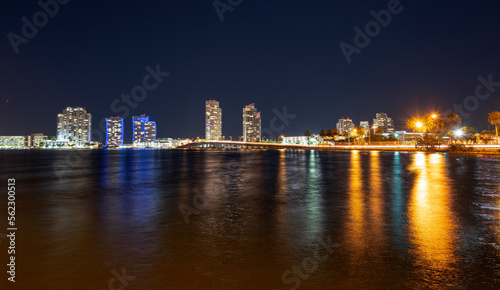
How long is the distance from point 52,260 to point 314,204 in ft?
30.8

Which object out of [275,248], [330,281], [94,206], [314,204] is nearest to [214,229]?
[275,248]

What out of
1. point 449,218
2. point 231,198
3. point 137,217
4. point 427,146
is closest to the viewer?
point 449,218

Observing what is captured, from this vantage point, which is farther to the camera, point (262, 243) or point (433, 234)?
point (433, 234)

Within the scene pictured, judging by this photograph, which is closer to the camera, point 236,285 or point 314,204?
point 236,285

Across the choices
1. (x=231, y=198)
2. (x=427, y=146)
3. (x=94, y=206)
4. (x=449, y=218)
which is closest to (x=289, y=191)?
(x=231, y=198)

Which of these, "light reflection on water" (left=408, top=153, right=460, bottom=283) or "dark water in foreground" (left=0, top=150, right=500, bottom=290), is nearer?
"dark water in foreground" (left=0, top=150, right=500, bottom=290)

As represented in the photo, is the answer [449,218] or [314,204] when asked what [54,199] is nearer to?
[314,204]

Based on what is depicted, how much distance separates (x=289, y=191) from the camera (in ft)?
55.2

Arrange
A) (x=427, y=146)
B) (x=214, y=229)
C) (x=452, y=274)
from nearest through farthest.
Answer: (x=452, y=274) → (x=214, y=229) → (x=427, y=146)

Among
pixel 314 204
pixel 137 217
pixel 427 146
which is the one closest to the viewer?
pixel 137 217

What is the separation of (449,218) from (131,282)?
9713 mm

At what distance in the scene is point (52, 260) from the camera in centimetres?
662

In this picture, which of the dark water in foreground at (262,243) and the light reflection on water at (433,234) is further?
the light reflection on water at (433,234)

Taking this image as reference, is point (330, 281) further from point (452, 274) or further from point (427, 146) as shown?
point (427, 146)
